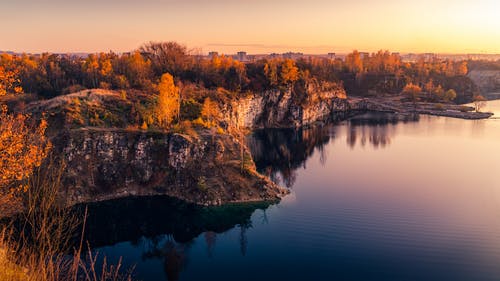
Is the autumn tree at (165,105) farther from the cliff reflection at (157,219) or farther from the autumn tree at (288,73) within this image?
the autumn tree at (288,73)

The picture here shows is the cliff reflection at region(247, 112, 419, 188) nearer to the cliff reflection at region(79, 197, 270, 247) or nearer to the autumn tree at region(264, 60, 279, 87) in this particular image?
the cliff reflection at region(79, 197, 270, 247)

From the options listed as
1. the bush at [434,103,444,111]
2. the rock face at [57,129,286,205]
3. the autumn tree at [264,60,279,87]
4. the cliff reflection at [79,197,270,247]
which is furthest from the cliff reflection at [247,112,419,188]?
the bush at [434,103,444,111]

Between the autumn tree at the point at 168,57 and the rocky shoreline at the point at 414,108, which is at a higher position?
the autumn tree at the point at 168,57

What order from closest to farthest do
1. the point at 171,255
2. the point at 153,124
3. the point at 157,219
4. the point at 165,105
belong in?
the point at 171,255 < the point at 157,219 < the point at 165,105 < the point at 153,124

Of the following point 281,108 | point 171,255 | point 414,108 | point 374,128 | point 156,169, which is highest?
point 281,108

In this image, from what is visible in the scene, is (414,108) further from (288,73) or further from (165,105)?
(165,105)

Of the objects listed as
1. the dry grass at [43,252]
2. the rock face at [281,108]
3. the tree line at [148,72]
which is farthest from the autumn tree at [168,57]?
the dry grass at [43,252]

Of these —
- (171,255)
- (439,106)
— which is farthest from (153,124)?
(439,106)

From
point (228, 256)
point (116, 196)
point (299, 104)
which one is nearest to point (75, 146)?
point (116, 196)

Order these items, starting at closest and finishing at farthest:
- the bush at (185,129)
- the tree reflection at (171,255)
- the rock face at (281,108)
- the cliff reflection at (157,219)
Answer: the tree reflection at (171,255) < the cliff reflection at (157,219) < the bush at (185,129) < the rock face at (281,108)
